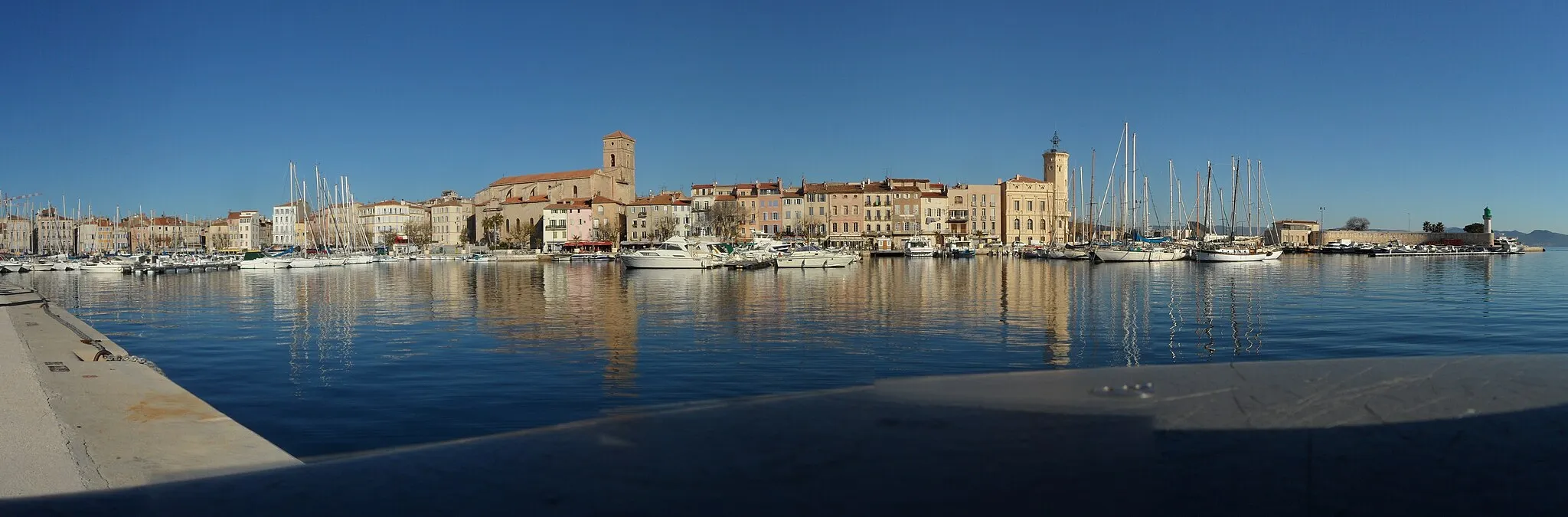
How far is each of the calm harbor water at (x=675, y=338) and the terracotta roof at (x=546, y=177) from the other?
273 feet

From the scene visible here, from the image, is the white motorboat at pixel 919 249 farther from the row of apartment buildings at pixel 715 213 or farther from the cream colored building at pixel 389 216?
the cream colored building at pixel 389 216

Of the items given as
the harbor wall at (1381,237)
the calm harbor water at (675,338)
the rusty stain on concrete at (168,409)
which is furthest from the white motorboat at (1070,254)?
the rusty stain on concrete at (168,409)

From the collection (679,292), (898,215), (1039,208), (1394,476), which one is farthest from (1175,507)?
(1039,208)

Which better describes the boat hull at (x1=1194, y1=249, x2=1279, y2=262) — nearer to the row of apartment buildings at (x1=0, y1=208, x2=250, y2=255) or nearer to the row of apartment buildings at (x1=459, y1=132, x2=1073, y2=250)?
the row of apartment buildings at (x1=459, y1=132, x2=1073, y2=250)

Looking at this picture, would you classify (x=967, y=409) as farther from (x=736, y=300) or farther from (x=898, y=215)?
(x=898, y=215)

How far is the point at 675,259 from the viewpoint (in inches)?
2144

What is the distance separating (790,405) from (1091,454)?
256cm

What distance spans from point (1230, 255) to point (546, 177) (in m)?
85.0

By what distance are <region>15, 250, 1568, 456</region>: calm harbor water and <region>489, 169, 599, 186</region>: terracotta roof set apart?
273 ft

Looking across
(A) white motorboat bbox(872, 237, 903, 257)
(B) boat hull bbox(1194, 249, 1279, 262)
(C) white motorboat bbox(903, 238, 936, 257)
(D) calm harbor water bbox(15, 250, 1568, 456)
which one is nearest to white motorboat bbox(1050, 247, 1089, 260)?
(B) boat hull bbox(1194, 249, 1279, 262)

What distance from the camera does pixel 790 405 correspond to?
732cm

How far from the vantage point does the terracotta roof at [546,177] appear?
114312mm

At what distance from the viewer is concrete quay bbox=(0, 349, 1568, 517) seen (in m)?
4.54

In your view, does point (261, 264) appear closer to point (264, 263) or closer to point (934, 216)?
point (264, 263)
